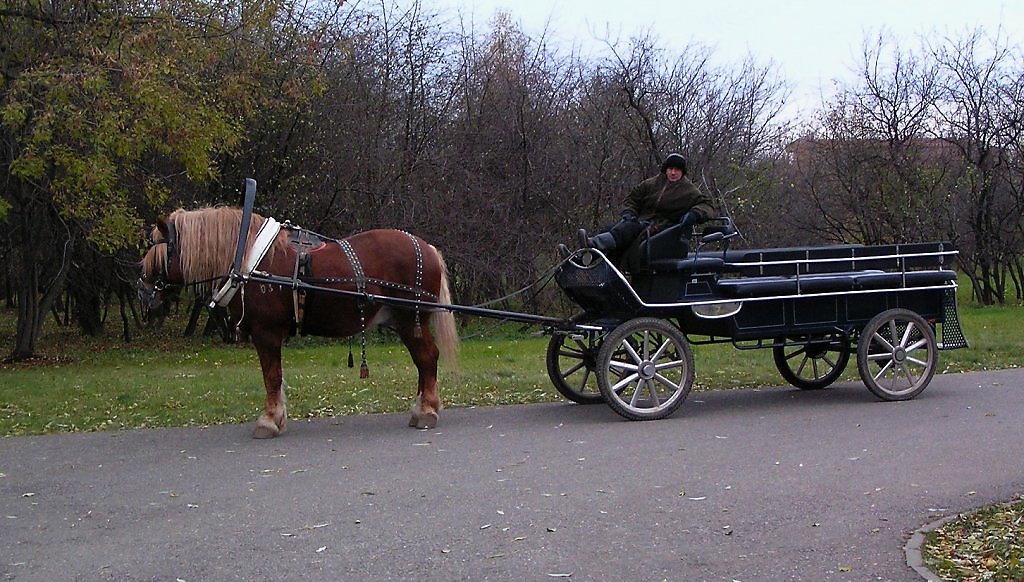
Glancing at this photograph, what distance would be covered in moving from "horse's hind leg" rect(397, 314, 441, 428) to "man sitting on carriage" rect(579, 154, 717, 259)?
160 cm

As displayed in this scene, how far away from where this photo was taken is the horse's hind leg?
28.2 feet

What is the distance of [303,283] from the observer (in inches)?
323

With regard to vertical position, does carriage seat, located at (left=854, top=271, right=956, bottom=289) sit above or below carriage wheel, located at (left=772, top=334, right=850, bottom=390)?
above

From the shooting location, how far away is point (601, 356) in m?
8.47

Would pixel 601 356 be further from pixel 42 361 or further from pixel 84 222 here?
pixel 42 361

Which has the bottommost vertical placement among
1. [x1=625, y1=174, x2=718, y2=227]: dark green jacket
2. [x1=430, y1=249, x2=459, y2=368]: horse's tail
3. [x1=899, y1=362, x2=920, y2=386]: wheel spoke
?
[x1=899, y1=362, x2=920, y2=386]: wheel spoke

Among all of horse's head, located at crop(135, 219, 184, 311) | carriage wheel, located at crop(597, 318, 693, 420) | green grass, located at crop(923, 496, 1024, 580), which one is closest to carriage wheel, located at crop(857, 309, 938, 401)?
carriage wheel, located at crop(597, 318, 693, 420)

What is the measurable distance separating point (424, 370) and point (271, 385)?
1.26 metres

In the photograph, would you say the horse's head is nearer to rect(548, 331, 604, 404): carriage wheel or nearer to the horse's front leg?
the horse's front leg

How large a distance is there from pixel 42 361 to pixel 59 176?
380 centimetres

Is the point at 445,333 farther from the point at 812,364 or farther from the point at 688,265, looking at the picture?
the point at 812,364

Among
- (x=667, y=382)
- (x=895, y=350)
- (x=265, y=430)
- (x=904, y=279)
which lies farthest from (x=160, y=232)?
(x=904, y=279)

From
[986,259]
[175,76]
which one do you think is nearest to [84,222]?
[175,76]

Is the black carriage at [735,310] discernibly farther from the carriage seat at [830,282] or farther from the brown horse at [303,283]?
the brown horse at [303,283]
